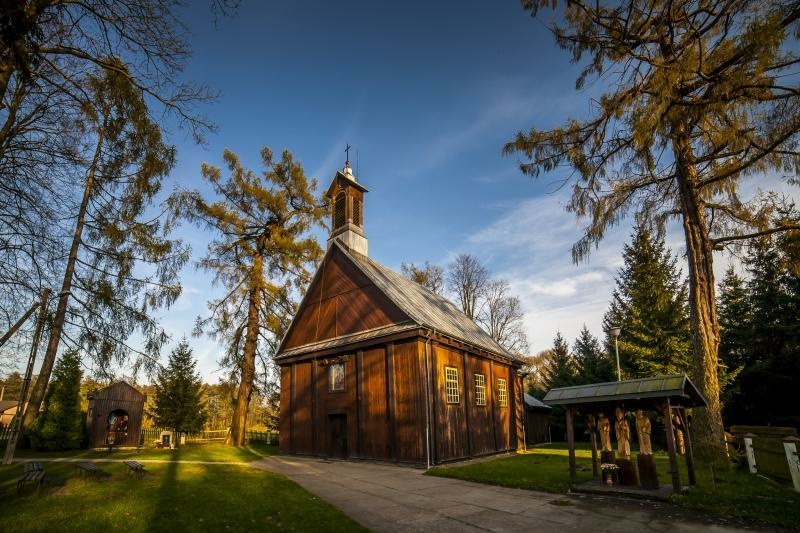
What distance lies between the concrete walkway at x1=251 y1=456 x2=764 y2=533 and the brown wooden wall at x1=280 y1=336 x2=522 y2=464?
2.89m

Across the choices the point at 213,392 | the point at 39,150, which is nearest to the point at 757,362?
the point at 39,150

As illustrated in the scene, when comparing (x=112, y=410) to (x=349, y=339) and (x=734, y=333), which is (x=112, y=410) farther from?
(x=734, y=333)

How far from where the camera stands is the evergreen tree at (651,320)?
23.0 metres

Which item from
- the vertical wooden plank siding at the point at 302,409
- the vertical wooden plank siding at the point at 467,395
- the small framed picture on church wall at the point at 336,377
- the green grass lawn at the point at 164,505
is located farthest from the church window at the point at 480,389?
the green grass lawn at the point at 164,505

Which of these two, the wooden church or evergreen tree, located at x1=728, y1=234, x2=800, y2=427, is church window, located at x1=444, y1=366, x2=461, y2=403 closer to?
the wooden church

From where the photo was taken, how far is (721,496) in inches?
345

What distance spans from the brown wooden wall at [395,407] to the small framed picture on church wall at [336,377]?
224 millimetres

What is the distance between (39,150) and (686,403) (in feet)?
49.1

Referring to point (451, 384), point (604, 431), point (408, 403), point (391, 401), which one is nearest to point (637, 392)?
point (604, 431)

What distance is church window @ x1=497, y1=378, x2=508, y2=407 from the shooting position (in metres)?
21.2

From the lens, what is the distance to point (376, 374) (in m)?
16.7

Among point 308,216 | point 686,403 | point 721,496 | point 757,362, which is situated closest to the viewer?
point 721,496

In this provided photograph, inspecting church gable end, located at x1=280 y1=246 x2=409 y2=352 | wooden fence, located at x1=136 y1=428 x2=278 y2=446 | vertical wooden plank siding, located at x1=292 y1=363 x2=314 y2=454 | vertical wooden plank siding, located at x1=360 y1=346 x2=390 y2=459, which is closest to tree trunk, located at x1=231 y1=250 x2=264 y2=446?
church gable end, located at x1=280 y1=246 x2=409 y2=352

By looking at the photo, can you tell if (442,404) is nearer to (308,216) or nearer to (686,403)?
(686,403)
